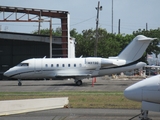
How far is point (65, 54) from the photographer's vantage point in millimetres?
47031

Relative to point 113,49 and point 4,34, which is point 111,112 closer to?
point 4,34

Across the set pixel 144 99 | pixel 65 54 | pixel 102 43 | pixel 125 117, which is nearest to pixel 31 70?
pixel 65 54

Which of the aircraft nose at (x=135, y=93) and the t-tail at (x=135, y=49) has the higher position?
the t-tail at (x=135, y=49)

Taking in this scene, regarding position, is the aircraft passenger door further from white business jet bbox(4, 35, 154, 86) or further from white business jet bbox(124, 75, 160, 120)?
white business jet bbox(124, 75, 160, 120)

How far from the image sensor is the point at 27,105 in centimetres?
1584

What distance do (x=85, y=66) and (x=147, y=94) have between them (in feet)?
76.7

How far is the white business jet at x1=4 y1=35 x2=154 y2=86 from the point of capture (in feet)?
110

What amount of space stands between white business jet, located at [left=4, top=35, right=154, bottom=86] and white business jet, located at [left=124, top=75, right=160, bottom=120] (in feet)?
73.4

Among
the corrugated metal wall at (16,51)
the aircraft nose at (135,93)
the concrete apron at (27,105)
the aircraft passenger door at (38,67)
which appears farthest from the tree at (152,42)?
the aircraft nose at (135,93)

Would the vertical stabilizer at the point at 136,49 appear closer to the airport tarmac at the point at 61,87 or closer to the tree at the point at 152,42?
the airport tarmac at the point at 61,87

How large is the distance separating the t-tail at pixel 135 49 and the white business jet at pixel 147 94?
22751 millimetres

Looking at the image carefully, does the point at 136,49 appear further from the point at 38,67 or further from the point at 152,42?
the point at 152,42

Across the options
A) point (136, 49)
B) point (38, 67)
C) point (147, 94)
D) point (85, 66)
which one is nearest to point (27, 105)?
point (147, 94)

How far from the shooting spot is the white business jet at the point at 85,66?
33.6m
